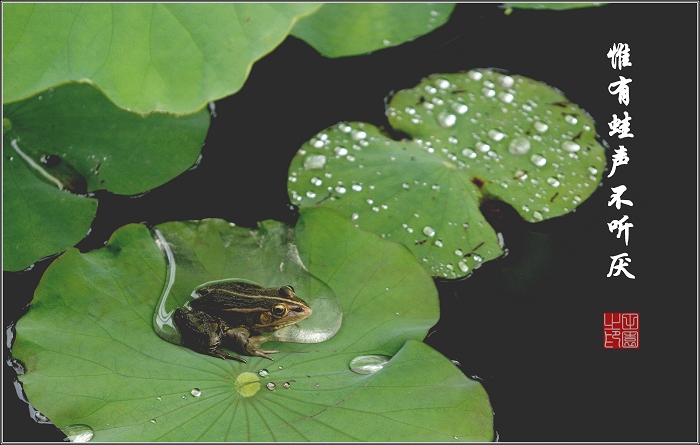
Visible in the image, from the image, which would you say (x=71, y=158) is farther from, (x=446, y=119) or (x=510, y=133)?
(x=510, y=133)

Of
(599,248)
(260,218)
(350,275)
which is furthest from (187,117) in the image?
(599,248)

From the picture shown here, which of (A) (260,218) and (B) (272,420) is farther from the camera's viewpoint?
(A) (260,218)

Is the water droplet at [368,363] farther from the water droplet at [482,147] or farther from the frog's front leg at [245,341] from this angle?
the water droplet at [482,147]

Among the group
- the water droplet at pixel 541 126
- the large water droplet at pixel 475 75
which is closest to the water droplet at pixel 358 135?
the large water droplet at pixel 475 75

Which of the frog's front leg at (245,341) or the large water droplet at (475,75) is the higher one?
the large water droplet at (475,75)

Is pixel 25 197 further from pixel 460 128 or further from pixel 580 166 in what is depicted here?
pixel 580 166

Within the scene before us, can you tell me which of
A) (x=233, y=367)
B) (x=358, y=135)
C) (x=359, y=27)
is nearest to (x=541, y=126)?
(x=358, y=135)
